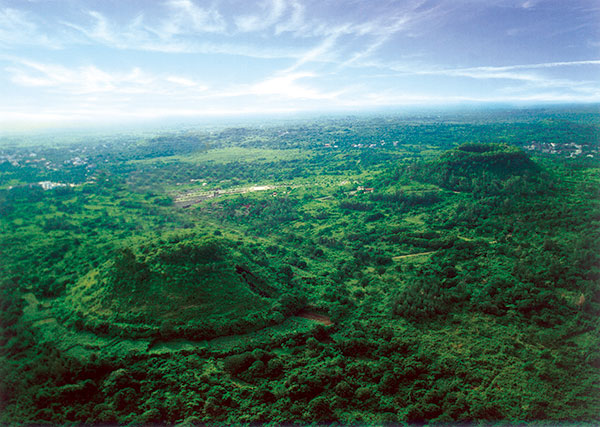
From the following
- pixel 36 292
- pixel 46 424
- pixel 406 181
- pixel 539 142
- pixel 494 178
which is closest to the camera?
pixel 46 424

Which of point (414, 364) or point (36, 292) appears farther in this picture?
point (36, 292)

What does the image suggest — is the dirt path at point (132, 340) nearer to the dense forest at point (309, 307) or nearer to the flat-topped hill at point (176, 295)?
the dense forest at point (309, 307)

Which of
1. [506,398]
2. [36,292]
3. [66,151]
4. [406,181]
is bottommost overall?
[506,398]

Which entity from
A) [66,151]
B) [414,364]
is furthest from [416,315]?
[66,151]

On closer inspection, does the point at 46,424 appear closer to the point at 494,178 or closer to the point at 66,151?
the point at 494,178

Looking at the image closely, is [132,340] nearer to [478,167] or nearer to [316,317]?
[316,317]

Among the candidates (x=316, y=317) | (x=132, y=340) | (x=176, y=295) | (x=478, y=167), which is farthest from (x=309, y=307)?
(x=478, y=167)

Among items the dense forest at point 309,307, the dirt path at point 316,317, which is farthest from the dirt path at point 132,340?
the dirt path at point 316,317
